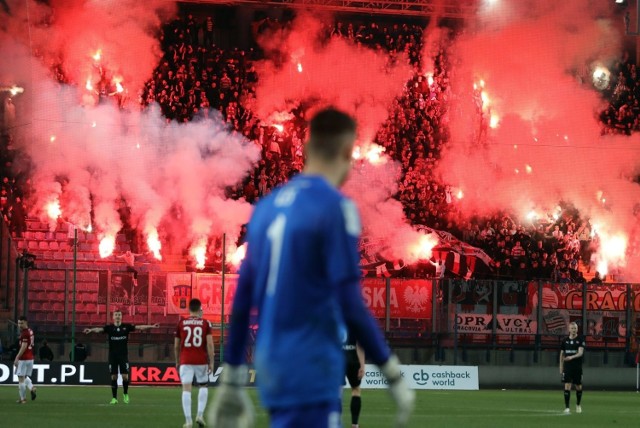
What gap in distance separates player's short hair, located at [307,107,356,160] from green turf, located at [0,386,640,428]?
52.2ft

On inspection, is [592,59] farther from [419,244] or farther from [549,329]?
[549,329]

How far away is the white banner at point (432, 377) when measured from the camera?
126ft

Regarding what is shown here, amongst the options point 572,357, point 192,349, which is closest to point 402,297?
point 572,357

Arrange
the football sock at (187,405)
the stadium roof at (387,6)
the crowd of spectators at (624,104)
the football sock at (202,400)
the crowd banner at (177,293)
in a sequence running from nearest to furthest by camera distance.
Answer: the football sock at (187,405)
the football sock at (202,400)
the crowd banner at (177,293)
the stadium roof at (387,6)
the crowd of spectators at (624,104)

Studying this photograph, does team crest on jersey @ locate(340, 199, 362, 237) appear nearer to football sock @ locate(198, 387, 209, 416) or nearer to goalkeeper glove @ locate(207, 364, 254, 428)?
goalkeeper glove @ locate(207, 364, 254, 428)

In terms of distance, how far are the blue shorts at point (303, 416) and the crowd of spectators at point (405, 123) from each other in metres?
39.7

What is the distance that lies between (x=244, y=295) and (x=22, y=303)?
34740 mm

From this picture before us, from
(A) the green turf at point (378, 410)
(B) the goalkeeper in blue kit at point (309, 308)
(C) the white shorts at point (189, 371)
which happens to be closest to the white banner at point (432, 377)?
(A) the green turf at point (378, 410)

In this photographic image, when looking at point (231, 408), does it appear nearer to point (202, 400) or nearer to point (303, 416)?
point (303, 416)

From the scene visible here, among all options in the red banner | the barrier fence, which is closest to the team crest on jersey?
the barrier fence

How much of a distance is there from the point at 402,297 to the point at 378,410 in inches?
647

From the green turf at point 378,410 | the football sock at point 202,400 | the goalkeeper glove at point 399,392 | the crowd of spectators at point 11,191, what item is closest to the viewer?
the goalkeeper glove at point 399,392

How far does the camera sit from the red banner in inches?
1677

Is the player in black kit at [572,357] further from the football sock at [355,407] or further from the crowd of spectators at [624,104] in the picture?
the crowd of spectators at [624,104]
